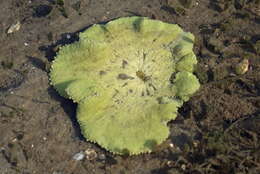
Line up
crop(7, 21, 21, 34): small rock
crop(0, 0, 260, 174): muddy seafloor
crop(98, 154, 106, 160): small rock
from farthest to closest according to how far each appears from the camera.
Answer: crop(7, 21, 21, 34): small rock → crop(98, 154, 106, 160): small rock → crop(0, 0, 260, 174): muddy seafloor

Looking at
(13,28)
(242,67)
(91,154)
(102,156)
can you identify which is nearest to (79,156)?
(91,154)

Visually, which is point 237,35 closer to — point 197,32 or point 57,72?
point 197,32

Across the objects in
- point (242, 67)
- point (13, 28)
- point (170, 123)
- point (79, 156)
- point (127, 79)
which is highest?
point (242, 67)

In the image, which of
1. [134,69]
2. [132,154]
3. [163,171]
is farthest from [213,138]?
[134,69]

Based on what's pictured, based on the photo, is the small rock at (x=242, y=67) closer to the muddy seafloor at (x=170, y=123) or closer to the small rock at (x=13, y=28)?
the muddy seafloor at (x=170, y=123)

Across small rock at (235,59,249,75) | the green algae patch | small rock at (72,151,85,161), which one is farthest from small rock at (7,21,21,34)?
small rock at (235,59,249,75)

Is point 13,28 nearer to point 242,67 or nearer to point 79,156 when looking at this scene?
point 79,156

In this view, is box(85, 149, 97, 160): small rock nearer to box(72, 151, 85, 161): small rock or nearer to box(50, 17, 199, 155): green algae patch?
box(72, 151, 85, 161): small rock
